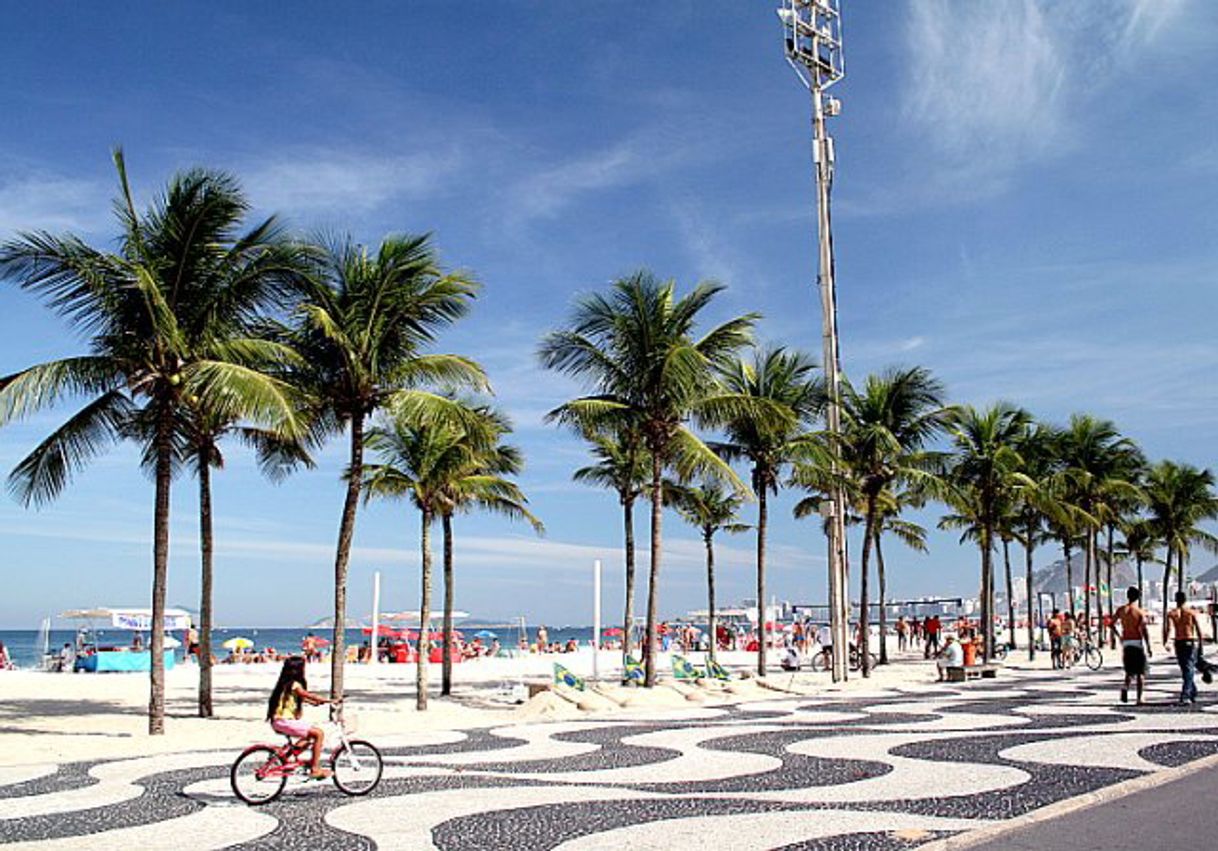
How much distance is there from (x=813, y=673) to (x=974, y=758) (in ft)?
75.7

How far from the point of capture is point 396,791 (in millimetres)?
10945

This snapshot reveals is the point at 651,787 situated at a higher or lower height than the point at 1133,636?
lower

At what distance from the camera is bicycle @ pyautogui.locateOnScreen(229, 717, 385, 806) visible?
33.6ft

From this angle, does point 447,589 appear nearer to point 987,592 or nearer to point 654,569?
point 654,569

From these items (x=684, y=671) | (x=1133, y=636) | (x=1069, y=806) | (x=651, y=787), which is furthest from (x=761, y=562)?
(x=1069, y=806)

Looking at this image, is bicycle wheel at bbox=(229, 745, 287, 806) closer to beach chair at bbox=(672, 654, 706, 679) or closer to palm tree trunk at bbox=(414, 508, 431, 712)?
palm tree trunk at bbox=(414, 508, 431, 712)

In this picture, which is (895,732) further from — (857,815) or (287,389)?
(287,389)

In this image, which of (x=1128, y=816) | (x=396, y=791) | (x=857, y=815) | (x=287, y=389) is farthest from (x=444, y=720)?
(x=1128, y=816)

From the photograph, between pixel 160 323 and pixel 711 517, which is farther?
pixel 711 517

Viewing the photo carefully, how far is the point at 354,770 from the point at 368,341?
995 centimetres

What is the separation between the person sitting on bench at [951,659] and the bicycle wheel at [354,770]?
66.8 feet

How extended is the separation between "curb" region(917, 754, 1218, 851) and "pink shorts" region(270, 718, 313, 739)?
17.9 feet

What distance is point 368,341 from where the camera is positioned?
19.5 m

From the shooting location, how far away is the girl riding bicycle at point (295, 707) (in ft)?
33.7
